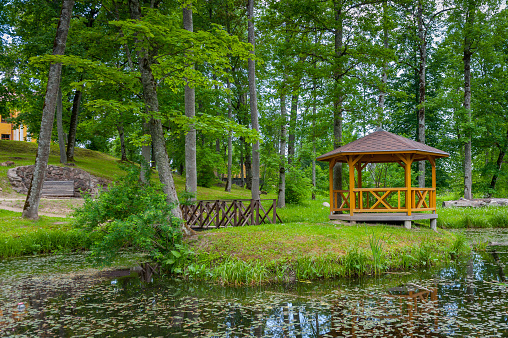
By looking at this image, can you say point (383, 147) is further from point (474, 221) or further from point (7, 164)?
point (7, 164)

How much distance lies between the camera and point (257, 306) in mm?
5996

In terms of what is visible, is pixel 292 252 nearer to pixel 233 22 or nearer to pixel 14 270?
pixel 14 270

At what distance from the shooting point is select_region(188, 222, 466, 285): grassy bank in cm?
788

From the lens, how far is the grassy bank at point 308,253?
788 centimetres

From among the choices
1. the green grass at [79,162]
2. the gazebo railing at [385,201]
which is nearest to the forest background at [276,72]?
the gazebo railing at [385,201]

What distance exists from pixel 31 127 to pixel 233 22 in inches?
662

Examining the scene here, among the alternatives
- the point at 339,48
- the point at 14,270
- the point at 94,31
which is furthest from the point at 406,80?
the point at 14,270

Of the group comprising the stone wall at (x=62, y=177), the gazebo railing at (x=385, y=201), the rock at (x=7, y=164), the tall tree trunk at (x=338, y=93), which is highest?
the tall tree trunk at (x=338, y=93)

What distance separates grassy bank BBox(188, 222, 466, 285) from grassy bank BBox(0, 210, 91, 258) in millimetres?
3701

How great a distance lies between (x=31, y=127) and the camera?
27000mm

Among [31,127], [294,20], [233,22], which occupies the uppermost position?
[233,22]

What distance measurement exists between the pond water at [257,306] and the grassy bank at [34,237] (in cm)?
191

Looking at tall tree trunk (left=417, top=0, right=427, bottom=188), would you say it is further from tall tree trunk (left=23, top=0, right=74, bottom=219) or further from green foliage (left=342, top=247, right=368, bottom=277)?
tall tree trunk (left=23, top=0, right=74, bottom=219)

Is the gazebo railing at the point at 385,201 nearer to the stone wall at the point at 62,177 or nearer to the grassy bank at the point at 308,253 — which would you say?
the grassy bank at the point at 308,253
